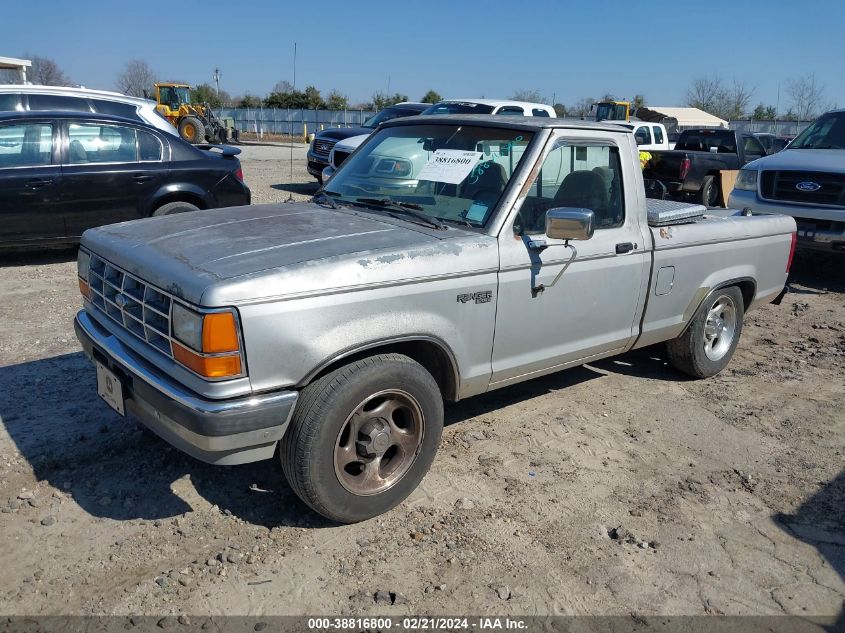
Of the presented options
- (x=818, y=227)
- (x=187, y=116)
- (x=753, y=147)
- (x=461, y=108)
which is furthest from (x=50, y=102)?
(x=187, y=116)

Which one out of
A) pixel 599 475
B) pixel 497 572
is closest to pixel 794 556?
pixel 599 475

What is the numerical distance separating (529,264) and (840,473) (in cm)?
232

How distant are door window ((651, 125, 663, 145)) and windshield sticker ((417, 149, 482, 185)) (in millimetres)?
15674

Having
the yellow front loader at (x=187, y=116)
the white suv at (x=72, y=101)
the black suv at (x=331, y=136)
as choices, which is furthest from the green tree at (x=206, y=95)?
the white suv at (x=72, y=101)

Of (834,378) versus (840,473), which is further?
(834,378)

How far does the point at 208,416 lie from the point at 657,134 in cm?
1786

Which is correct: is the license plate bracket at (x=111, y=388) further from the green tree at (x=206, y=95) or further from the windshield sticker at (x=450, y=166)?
the green tree at (x=206, y=95)

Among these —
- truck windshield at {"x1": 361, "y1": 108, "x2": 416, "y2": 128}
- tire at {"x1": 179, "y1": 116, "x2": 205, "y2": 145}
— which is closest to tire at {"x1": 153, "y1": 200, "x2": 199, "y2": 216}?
truck windshield at {"x1": 361, "y1": 108, "x2": 416, "y2": 128}

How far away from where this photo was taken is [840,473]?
4.15 m

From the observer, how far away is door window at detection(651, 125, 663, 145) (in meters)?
18.2

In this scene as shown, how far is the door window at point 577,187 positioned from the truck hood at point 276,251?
423mm

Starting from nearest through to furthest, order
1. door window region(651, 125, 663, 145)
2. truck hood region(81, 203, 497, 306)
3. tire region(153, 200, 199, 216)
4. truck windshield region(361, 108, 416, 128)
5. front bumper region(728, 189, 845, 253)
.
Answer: truck hood region(81, 203, 497, 306)
tire region(153, 200, 199, 216)
front bumper region(728, 189, 845, 253)
truck windshield region(361, 108, 416, 128)
door window region(651, 125, 663, 145)

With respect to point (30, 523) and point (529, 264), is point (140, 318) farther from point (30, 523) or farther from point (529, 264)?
point (529, 264)

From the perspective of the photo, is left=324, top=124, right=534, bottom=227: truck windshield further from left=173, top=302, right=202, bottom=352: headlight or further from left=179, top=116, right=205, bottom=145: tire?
left=179, top=116, right=205, bottom=145: tire
